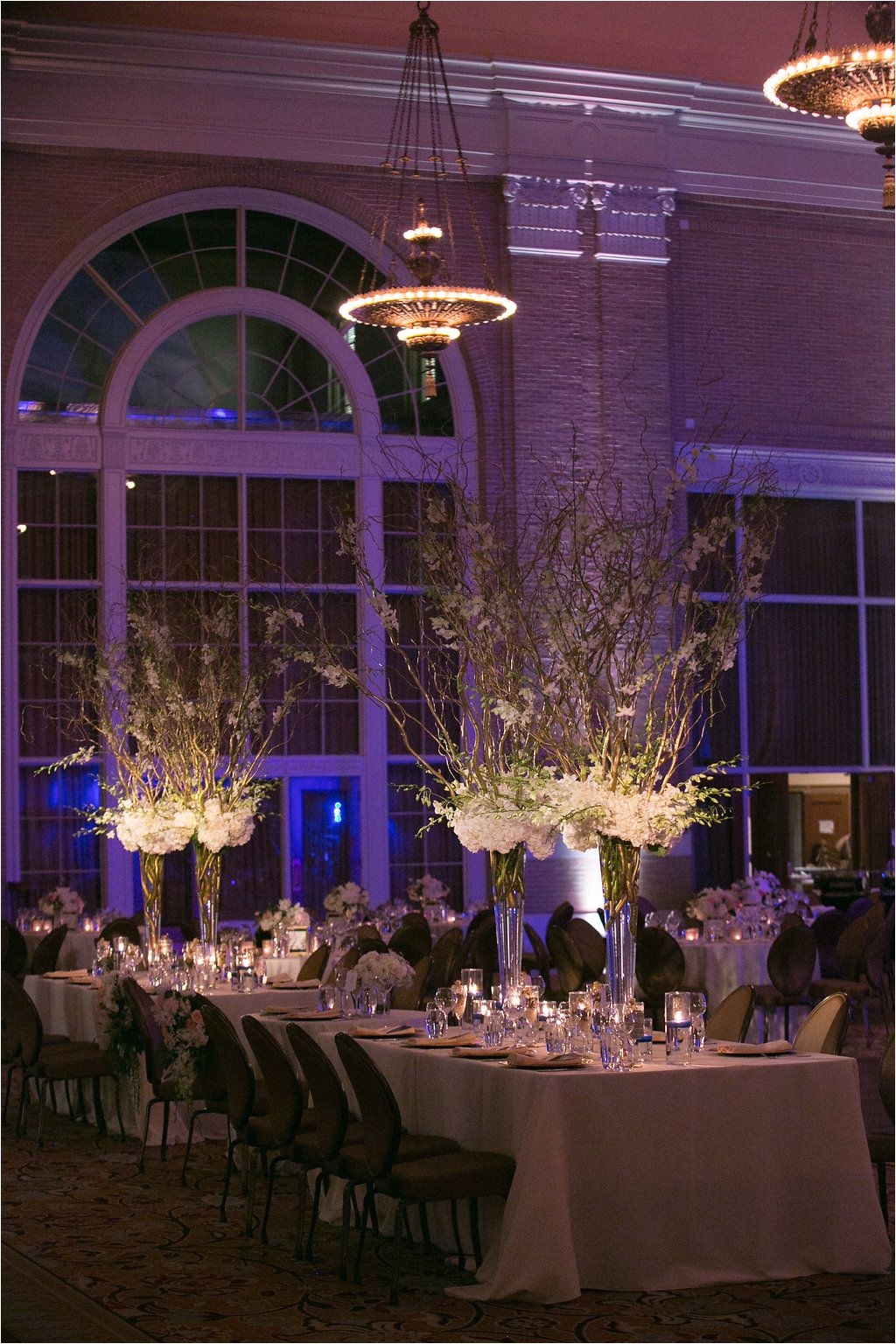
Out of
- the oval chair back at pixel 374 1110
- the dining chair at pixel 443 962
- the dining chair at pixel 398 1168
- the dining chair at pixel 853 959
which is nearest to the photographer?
the dining chair at pixel 398 1168

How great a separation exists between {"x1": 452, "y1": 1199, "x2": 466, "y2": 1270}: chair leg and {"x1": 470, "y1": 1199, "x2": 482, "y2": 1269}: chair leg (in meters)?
0.07

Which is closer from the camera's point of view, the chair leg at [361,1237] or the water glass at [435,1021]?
the chair leg at [361,1237]

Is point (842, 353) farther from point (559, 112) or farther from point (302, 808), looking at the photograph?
point (302, 808)

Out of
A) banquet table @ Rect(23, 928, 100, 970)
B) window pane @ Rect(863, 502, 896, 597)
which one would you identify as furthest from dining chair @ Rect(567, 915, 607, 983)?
window pane @ Rect(863, 502, 896, 597)

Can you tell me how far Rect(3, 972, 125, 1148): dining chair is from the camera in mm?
9375

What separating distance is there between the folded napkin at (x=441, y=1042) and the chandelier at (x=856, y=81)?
15.6 ft

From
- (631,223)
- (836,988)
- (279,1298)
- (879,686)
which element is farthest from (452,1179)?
(879,686)

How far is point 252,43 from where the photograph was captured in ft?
51.8

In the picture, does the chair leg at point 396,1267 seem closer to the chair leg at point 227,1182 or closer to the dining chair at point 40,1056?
the chair leg at point 227,1182

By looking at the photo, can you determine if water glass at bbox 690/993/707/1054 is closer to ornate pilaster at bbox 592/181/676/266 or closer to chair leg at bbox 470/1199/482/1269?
chair leg at bbox 470/1199/482/1269

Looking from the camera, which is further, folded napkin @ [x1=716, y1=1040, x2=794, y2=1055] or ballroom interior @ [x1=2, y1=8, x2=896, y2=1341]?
ballroom interior @ [x1=2, y1=8, x2=896, y2=1341]

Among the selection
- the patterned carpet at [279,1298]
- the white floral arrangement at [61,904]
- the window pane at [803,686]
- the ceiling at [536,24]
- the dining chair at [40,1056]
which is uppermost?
the ceiling at [536,24]

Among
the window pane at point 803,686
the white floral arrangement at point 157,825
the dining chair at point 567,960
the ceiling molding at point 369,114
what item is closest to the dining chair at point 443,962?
the dining chair at point 567,960

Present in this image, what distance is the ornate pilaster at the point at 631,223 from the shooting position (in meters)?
16.6
